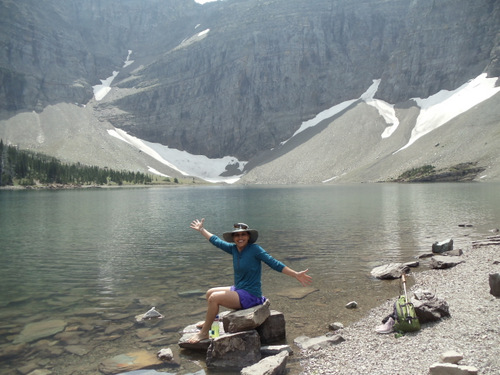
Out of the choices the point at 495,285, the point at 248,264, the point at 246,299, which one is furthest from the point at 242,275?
the point at 495,285

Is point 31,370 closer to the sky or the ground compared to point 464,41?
closer to the ground

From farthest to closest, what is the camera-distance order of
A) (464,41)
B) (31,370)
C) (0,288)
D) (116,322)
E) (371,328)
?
(464,41) → (0,288) → (116,322) → (371,328) → (31,370)

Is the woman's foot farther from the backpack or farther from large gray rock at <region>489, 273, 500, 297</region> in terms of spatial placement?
large gray rock at <region>489, 273, 500, 297</region>

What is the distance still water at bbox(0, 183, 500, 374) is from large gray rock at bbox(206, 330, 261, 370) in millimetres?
530

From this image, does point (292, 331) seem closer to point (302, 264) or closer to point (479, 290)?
point (479, 290)

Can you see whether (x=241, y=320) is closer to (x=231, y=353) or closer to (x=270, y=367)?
(x=231, y=353)

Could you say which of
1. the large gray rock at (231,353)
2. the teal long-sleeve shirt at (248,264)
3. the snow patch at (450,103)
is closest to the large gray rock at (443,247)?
the teal long-sleeve shirt at (248,264)

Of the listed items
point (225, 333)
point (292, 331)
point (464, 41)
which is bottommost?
point (292, 331)

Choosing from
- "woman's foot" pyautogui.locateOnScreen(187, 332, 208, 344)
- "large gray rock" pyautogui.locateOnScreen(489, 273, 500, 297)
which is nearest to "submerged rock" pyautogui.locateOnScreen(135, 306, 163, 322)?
"woman's foot" pyautogui.locateOnScreen(187, 332, 208, 344)

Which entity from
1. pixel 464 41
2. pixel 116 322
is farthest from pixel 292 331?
pixel 464 41

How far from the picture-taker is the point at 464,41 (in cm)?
19238

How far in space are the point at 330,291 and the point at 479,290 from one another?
5547 millimetres

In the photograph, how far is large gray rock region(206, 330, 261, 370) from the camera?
10000 millimetres

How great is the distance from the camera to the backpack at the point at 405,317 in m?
10.9
